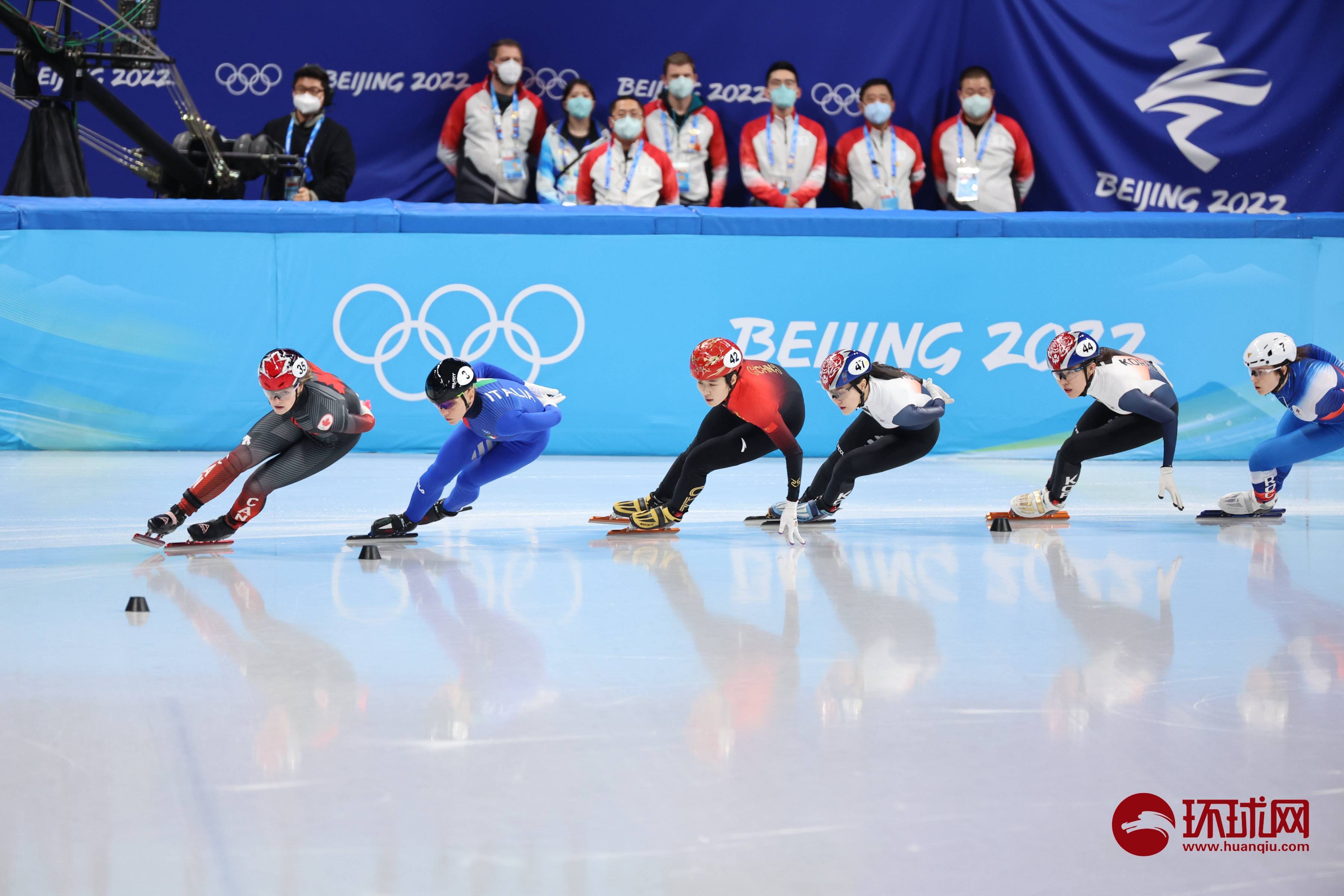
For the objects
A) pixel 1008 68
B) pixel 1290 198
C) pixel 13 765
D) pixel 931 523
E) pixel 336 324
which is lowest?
pixel 13 765

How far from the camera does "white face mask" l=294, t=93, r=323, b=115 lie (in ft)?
30.7

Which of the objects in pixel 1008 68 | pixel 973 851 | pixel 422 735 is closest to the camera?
pixel 973 851

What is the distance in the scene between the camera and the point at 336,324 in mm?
8539

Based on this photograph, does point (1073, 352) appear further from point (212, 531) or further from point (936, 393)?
point (212, 531)

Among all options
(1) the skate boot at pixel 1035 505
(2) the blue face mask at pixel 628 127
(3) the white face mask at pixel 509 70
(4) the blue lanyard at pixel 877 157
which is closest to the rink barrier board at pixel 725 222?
(2) the blue face mask at pixel 628 127

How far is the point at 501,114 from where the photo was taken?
10.0 metres

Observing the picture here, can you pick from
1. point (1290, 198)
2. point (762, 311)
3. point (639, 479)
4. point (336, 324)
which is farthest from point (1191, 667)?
point (1290, 198)

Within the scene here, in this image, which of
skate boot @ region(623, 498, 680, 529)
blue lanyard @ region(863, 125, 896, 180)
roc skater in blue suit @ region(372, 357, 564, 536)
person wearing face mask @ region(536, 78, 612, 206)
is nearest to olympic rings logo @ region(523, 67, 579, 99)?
person wearing face mask @ region(536, 78, 612, 206)

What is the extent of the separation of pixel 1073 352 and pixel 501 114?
19.0ft

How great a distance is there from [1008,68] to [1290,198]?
10.1 ft

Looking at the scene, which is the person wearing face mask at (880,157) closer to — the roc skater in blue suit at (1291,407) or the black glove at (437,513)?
the roc skater in blue suit at (1291,407)

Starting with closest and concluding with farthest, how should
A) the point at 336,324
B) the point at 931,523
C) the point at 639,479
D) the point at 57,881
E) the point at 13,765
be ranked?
1. the point at 57,881
2. the point at 13,765
3. the point at 931,523
4. the point at 639,479
5. the point at 336,324

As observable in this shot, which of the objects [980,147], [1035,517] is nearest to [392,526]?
[1035,517]

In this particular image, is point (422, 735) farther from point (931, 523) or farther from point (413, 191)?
point (413, 191)
